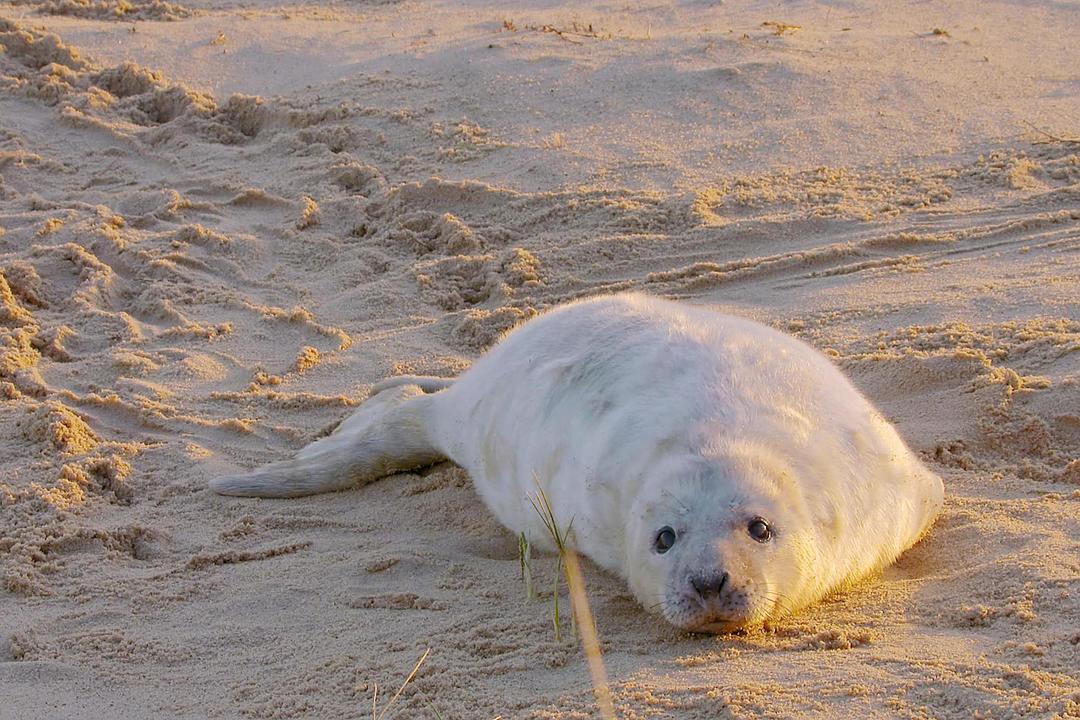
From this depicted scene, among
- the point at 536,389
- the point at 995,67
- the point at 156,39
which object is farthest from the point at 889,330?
the point at 156,39

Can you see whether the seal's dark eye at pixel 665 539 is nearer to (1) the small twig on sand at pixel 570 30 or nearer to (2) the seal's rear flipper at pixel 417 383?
(2) the seal's rear flipper at pixel 417 383

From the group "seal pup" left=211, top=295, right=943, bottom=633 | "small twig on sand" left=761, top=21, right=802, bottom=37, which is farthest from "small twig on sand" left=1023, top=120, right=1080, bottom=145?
"seal pup" left=211, top=295, right=943, bottom=633

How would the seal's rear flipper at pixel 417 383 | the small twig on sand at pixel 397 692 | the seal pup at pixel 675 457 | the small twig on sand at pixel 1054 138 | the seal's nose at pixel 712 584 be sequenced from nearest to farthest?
the small twig on sand at pixel 397 692
the seal's nose at pixel 712 584
the seal pup at pixel 675 457
the seal's rear flipper at pixel 417 383
the small twig on sand at pixel 1054 138

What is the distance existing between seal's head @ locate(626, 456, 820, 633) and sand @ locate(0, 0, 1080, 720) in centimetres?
9

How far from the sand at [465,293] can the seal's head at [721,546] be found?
0.28 ft

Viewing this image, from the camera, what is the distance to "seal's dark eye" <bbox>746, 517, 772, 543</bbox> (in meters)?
3.20

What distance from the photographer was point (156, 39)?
340 inches

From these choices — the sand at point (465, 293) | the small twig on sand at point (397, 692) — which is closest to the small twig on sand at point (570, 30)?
the sand at point (465, 293)

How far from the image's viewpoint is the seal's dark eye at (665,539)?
3.25m

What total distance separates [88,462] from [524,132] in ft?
11.2

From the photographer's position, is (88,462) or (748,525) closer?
(748,525)

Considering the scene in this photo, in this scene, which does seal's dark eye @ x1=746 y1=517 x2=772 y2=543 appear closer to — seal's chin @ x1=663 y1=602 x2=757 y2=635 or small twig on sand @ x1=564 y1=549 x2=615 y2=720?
seal's chin @ x1=663 y1=602 x2=757 y2=635

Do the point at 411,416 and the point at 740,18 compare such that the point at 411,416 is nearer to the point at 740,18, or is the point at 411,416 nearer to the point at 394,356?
the point at 394,356

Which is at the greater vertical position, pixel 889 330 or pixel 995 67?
pixel 995 67
